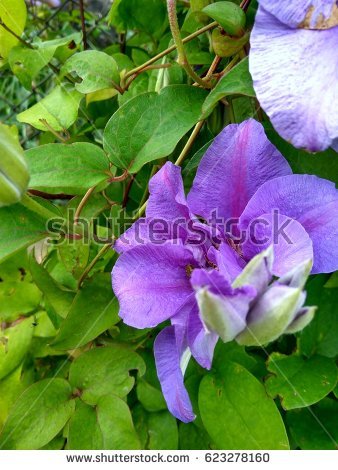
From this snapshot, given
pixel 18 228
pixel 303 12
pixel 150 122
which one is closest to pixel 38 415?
pixel 18 228

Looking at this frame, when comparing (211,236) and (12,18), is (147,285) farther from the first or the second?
(12,18)

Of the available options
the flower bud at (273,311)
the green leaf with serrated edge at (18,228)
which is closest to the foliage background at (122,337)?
the green leaf with serrated edge at (18,228)

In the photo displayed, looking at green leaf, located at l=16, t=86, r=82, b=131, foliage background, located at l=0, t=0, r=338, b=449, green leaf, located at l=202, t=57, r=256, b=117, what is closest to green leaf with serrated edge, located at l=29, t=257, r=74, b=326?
foliage background, located at l=0, t=0, r=338, b=449

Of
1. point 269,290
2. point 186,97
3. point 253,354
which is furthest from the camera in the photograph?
point 253,354

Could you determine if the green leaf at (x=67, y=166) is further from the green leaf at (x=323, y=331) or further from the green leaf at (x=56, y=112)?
the green leaf at (x=323, y=331)

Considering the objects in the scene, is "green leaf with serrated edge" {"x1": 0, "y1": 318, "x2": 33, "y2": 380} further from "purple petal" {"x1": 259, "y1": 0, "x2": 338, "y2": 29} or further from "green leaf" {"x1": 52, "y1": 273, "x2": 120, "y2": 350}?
"purple petal" {"x1": 259, "y1": 0, "x2": 338, "y2": 29}

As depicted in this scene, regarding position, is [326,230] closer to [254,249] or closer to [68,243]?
[254,249]

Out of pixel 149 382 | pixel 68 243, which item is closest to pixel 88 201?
pixel 68 243
